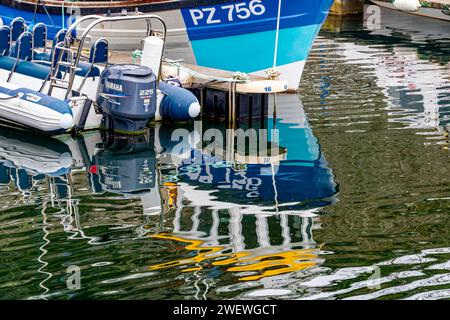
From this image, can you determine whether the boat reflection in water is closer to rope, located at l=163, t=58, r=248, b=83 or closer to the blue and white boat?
rope, located at l=163, t=58, r=248, b=83

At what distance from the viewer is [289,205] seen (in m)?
14.5

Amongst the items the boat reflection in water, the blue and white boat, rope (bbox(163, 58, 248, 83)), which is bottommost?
the boat reflection in water

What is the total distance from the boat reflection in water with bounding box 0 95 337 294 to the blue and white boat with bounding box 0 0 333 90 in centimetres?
170

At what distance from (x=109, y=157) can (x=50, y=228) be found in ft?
13.1

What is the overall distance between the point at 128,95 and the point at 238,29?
4984 millimetres

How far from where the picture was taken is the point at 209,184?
15664 mm

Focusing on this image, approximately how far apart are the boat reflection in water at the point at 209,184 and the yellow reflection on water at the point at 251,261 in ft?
0.04

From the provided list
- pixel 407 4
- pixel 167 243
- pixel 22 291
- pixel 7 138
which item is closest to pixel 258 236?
pixel 167 243

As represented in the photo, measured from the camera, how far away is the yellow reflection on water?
1191 centimetres

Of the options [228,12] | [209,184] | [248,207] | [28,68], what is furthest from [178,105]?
[248,207]

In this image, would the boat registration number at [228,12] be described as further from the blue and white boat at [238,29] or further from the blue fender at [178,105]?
the blue fender at [178,105]

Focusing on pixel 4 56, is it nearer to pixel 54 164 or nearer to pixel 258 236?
pixel 54 164

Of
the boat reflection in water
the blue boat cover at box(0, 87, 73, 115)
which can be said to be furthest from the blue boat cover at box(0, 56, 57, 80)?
the boat reflection in water

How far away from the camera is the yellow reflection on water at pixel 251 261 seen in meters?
11.9
